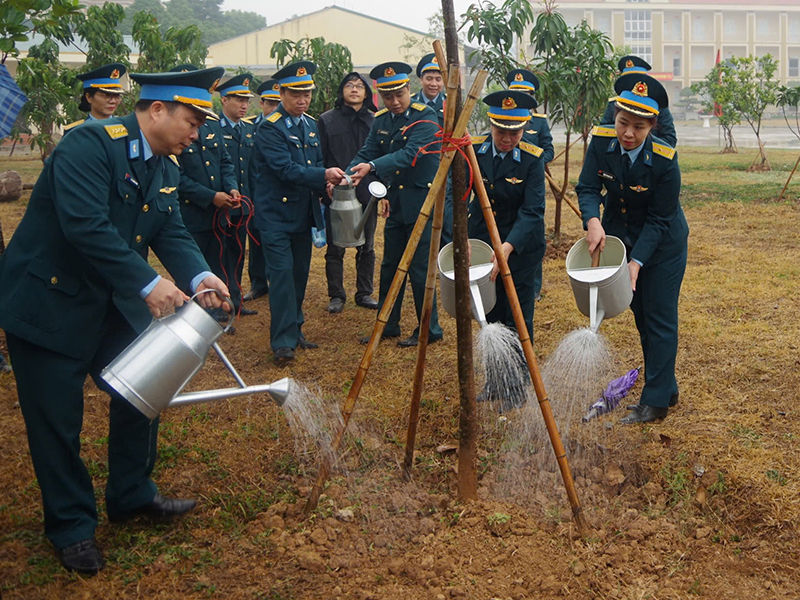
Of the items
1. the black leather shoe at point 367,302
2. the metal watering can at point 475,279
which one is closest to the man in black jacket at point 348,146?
the black leather shoe at point 367,302

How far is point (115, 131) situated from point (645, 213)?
8.62ft

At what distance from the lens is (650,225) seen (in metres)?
4.06

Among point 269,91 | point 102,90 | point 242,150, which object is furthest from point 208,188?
point 269,91

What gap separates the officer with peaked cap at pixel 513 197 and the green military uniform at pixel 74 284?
6.13ft

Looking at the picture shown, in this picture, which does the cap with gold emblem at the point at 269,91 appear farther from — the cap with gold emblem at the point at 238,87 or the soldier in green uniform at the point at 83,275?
the soldier in green uniform at the point at 83,275

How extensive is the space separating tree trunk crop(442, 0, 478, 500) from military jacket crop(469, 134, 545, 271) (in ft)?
3.63

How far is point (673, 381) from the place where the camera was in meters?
4.35

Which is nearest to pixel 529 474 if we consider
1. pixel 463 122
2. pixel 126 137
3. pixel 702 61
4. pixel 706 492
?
pixel 706 492

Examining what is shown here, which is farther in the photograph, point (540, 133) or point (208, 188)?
point (540, 133)

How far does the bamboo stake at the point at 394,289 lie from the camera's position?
312 centimetres

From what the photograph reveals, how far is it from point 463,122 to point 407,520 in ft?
5.40

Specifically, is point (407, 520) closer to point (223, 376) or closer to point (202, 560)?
point (202, 560)

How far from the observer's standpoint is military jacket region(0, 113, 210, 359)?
9.23 ft

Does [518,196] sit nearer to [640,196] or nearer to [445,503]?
[640,196]
